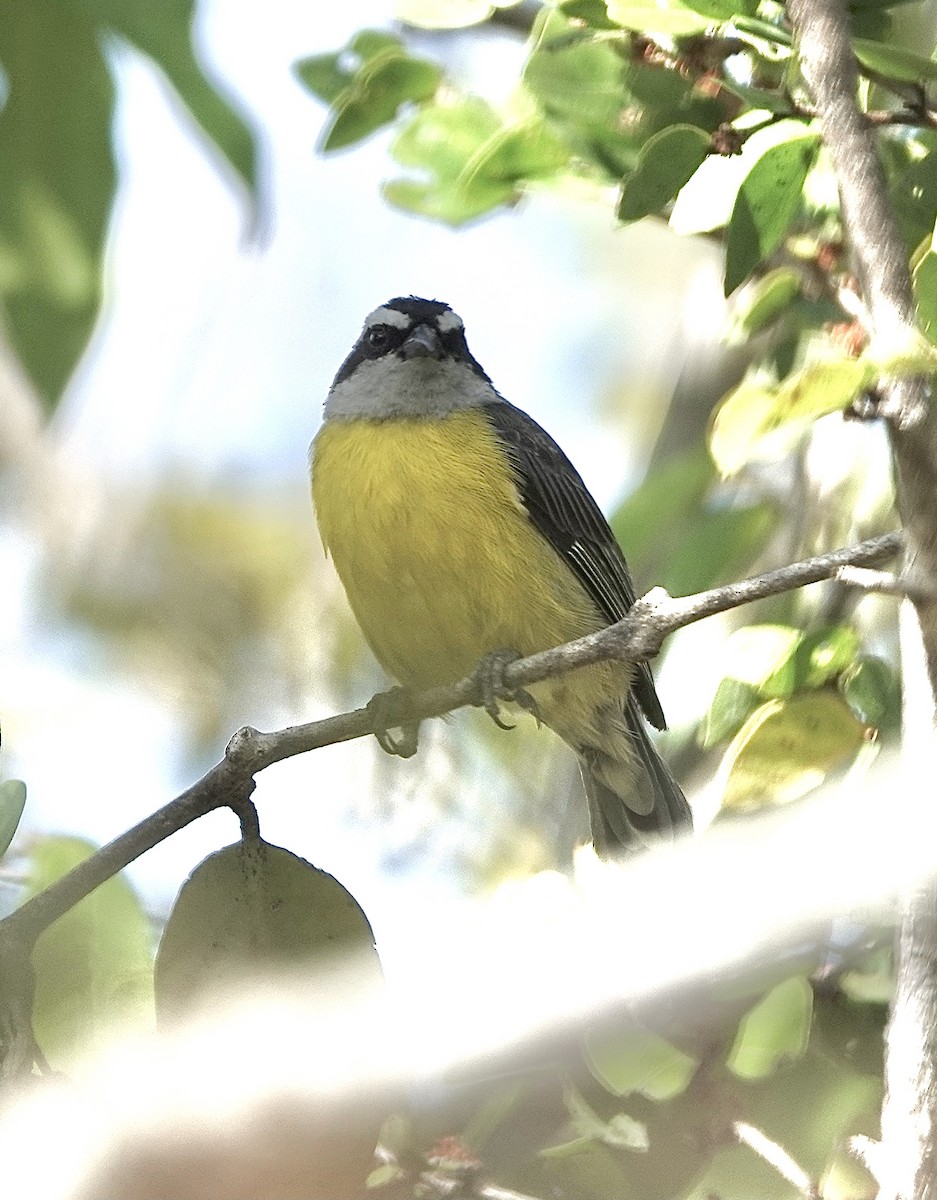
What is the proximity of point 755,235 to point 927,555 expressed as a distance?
793mm

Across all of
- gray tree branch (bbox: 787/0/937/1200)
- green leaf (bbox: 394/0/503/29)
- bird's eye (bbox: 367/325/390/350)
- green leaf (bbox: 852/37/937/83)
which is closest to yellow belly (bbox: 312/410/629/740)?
bird's eye (bbox: 367/325/390/350)

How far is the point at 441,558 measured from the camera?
399cm

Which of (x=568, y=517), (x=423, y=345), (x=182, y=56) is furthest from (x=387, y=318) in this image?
(x=182, y=56)

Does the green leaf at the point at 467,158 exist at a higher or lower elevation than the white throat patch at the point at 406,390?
higher

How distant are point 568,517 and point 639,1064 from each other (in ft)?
5.88

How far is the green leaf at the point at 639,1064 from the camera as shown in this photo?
2.88m

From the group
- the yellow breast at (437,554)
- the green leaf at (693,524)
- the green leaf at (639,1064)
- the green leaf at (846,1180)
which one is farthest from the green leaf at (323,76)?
the green leaf at (846,1180)

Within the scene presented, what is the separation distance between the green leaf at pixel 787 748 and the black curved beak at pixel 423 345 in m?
2.12

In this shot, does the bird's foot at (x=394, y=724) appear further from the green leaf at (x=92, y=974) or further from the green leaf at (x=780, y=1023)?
the green leaf at (x=780, y=1023)

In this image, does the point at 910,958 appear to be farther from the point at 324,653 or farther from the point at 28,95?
the point at 324,653

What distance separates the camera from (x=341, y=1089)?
170 cm

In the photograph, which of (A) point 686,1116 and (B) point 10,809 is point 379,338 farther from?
(B) point 10,809

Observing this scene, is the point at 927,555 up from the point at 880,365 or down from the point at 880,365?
down

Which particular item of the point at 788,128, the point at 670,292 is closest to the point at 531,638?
the point at 788,128
